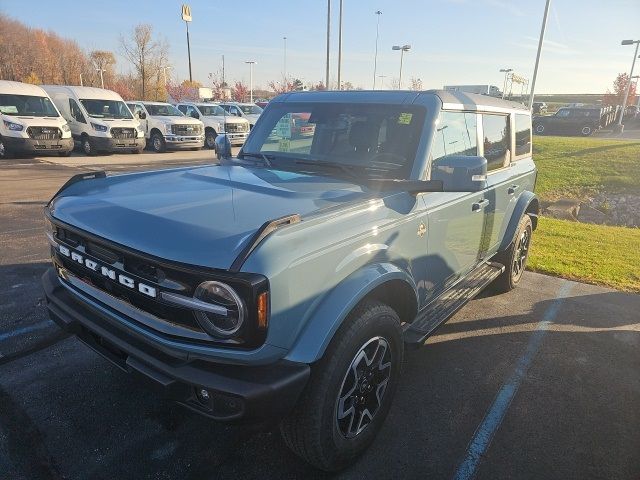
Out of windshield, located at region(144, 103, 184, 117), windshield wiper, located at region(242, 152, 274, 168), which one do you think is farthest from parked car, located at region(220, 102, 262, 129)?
windshield wiper, located at region(242, 152, 274, 168)

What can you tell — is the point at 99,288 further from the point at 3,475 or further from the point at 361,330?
the point at 361,330

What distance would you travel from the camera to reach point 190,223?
6.94 feet

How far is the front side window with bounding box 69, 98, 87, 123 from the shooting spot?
1725cm

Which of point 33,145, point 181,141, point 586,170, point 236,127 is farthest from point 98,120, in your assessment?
point 586,170

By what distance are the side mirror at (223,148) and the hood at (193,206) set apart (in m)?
0.98

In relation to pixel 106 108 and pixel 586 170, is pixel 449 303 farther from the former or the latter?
pixel 106 108

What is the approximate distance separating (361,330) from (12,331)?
127 inches

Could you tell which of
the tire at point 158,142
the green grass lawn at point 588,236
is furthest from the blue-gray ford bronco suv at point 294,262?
the tire at point 158,142

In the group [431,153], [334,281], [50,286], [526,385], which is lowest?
[526,385]

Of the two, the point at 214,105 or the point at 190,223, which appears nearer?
the point at 190,223

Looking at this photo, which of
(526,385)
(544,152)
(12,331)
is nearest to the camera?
(526,385)

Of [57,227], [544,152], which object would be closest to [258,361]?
[57,227]

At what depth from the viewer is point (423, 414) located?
121 inches

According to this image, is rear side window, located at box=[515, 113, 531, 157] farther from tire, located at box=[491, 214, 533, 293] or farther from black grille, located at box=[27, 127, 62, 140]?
black grille, located at box=[27, 127, 62, 140]
